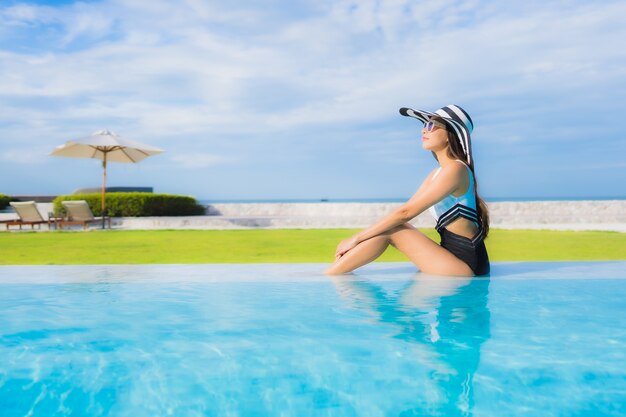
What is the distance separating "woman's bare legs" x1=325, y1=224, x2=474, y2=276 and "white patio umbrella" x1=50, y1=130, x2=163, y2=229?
14975mm

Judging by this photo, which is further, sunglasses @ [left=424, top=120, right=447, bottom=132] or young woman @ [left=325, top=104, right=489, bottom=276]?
sunglasses @ [left=424, top=120, right=447, bottom=132]

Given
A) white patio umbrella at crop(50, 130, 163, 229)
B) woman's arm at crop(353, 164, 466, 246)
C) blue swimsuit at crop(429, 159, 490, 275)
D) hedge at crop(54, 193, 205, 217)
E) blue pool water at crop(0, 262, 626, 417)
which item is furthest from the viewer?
hedge at crop(54, 193, 205, 217)

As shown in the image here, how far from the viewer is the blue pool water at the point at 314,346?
2.78 meters

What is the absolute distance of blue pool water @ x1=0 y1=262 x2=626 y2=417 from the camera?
9.12 ft

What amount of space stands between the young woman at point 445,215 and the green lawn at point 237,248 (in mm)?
3652

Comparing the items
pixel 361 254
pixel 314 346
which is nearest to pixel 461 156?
pixel 361 254

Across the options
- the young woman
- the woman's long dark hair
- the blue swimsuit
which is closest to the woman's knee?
the young woman

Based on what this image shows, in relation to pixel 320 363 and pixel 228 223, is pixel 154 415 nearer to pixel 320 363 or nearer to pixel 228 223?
pixel 320 363

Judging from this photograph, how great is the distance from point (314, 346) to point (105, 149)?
62.3ft

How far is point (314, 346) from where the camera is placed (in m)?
3.64

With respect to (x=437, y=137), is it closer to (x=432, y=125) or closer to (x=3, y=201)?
(x=432, y=125)

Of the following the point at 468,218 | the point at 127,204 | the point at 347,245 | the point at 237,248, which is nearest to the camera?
the point at 468,218

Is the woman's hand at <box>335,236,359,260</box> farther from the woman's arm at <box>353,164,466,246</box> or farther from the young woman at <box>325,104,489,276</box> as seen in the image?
the woman's arm at <box>353,164,466,246</box>

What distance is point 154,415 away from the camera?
2.63 m
